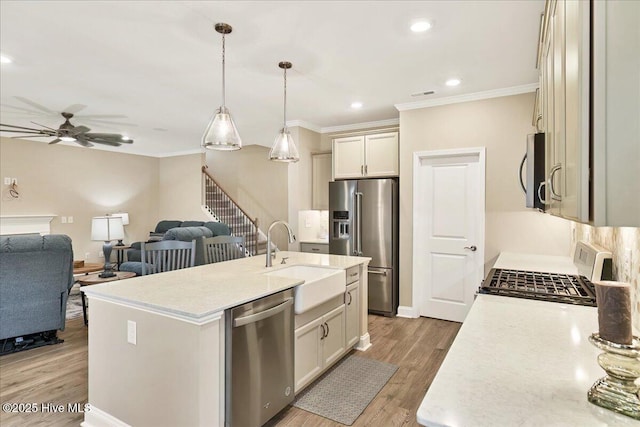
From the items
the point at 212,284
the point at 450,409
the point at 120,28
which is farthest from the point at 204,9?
the point at 450,409

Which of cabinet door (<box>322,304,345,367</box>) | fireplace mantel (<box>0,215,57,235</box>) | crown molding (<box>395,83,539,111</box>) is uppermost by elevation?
crown molding (<box>395,83,539,111</box>)

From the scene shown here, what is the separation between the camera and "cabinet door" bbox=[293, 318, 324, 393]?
2.43 m

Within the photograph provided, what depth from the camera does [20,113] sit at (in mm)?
4879

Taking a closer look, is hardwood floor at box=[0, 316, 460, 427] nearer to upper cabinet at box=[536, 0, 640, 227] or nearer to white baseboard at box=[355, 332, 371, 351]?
white baseboard at box=[355, 332, 371, 351]

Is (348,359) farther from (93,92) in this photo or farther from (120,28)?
(93,92)

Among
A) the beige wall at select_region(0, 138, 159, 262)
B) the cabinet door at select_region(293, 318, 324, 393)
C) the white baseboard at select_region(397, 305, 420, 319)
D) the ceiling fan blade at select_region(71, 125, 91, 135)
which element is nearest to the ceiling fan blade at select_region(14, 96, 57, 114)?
the ceiling fan blade at select_region(71, 125, 91, 135)

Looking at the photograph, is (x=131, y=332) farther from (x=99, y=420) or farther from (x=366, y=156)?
(x=366, y=156)

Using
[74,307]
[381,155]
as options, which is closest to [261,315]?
[381,155]

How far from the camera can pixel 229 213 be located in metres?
8.46

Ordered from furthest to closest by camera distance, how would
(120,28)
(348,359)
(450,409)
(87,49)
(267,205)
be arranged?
(267,205) < (348,359) < (87,49) < (120,28) < (450,409)

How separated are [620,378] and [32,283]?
4.31 meters

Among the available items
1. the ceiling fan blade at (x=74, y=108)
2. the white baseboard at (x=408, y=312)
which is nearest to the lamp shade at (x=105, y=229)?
the ceiling fan blade at (x=74, y=108)

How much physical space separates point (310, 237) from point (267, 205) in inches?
136

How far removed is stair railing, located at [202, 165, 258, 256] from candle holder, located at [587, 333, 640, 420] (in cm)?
742
